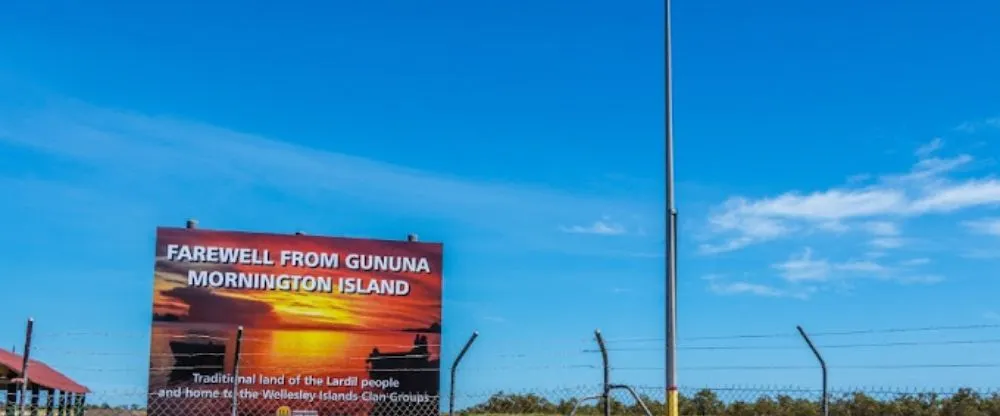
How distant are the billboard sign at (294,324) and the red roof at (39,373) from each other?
3190 millimetres

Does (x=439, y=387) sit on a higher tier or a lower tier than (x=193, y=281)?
lower

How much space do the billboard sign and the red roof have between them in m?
3.19

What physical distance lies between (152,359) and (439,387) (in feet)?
23.6

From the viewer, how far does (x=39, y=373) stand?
34.4 m

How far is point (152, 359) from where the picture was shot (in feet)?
94.5

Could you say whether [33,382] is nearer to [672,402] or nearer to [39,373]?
[39,373]

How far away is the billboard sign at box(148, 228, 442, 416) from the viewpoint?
29.1 meters

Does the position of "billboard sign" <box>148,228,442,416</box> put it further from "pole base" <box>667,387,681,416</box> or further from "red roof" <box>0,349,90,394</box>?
"pole base" <box>667,387,681,416</box>

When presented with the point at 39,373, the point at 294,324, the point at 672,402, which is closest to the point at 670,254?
the point at 672,402

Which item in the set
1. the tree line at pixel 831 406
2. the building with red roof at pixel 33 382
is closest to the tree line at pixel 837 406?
the tree line at pixel 831 406

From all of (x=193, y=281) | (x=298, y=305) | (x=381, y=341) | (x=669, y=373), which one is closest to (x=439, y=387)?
(x=381, y=341)

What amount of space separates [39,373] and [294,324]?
921cm

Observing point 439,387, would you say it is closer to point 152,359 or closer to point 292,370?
point 292,370

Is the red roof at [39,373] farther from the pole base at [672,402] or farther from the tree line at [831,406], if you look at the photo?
the pole base at [672,402]
